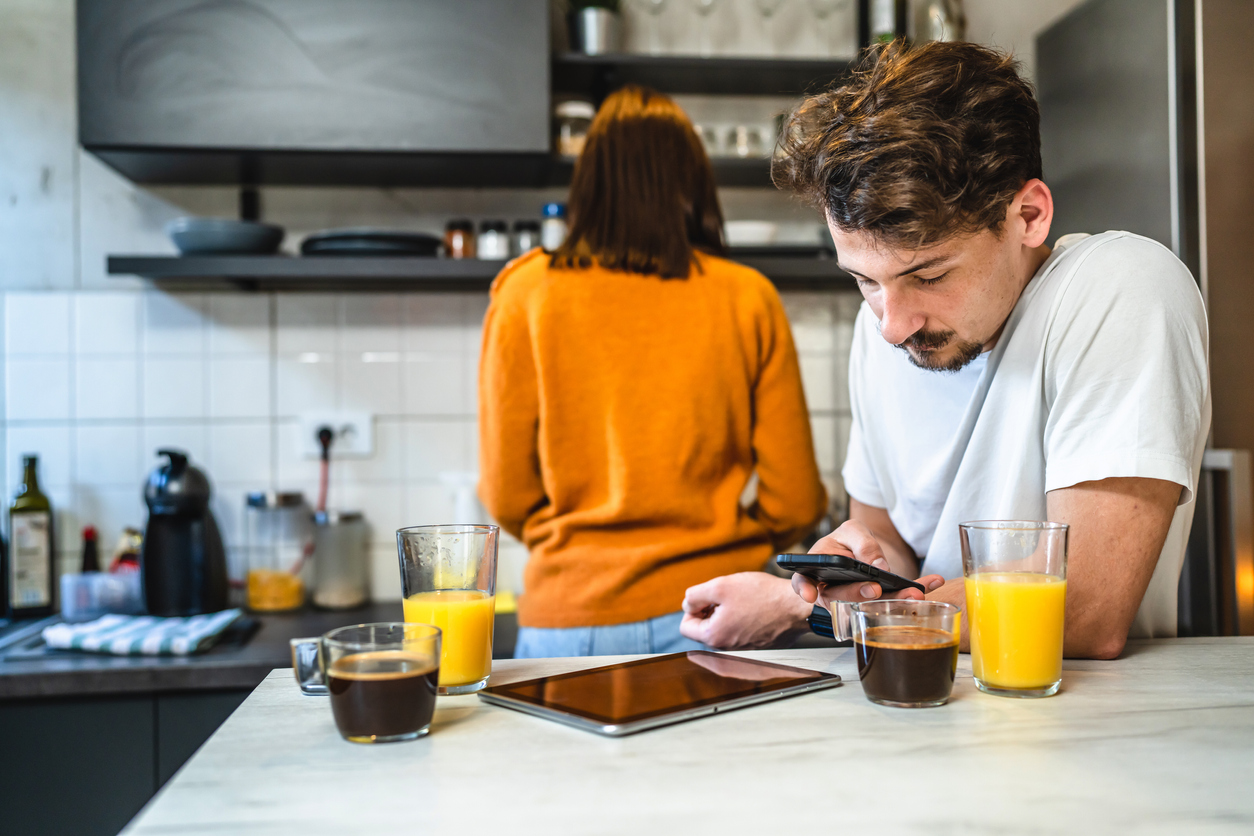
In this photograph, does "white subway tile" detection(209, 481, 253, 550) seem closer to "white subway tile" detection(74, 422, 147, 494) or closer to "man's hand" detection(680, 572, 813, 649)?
"white subway tile" detection(74, 422, 147, 494)

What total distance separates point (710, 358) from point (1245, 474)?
0.94 m

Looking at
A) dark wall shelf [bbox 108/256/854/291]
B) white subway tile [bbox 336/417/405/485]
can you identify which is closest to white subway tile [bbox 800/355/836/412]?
dark wall shelf [bbox 108/256/854/291]

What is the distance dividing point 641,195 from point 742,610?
27.8 inches

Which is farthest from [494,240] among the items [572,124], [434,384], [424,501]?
[424,501]

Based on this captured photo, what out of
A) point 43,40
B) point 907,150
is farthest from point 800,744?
point 43,40

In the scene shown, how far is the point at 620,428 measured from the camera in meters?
1.36

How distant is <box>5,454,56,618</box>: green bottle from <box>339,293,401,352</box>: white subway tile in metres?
0.74

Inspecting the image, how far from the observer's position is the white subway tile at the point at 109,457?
2.19 metres

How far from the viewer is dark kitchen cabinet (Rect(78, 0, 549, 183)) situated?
1.86 meters

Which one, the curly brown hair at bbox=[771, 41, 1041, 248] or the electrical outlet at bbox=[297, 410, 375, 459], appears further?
the electrical outlet at bbox=[297, 410, 375, 459]

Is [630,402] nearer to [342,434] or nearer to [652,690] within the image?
[652,690]

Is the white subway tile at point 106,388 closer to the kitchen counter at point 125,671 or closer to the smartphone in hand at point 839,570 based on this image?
the kitchen counter at point 125,671

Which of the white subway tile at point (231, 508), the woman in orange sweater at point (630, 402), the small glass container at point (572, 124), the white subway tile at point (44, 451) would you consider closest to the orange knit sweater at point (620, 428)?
the woman in orange sweater at point (630, 402)

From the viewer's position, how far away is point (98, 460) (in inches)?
86.5
